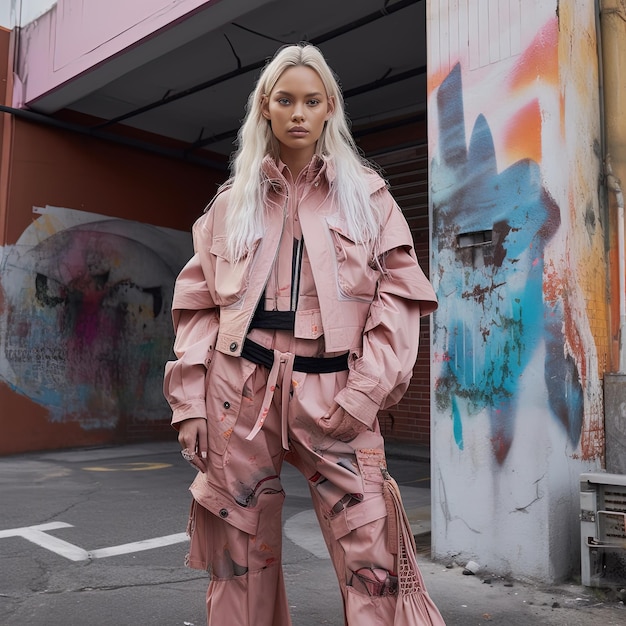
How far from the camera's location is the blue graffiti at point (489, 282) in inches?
134

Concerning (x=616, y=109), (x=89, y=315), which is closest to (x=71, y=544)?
(x=616, y=109)

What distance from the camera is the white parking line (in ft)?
13.2

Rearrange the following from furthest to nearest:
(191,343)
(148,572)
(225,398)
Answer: (148,572) → (191,343) → (225,398)

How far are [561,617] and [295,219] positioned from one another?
6.95 ft

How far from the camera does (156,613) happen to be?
3078 millimetres

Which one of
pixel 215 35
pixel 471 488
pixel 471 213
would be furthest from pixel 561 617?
pixel 215 35

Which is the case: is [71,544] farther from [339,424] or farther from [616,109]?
[616,109]

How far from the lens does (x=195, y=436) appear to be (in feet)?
6.46

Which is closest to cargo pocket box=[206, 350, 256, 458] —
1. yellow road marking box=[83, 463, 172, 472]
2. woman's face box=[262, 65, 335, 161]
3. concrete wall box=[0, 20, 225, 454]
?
woman's face box=[262, 65, 335, 161]

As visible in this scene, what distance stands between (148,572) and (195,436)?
6.87 feet

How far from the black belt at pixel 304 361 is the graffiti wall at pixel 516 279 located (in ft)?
5.76

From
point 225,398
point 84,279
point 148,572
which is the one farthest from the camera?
point 84,279

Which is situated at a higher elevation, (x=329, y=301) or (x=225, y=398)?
(x=329, y=301)

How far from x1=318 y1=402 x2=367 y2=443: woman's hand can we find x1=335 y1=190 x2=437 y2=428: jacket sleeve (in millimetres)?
21
